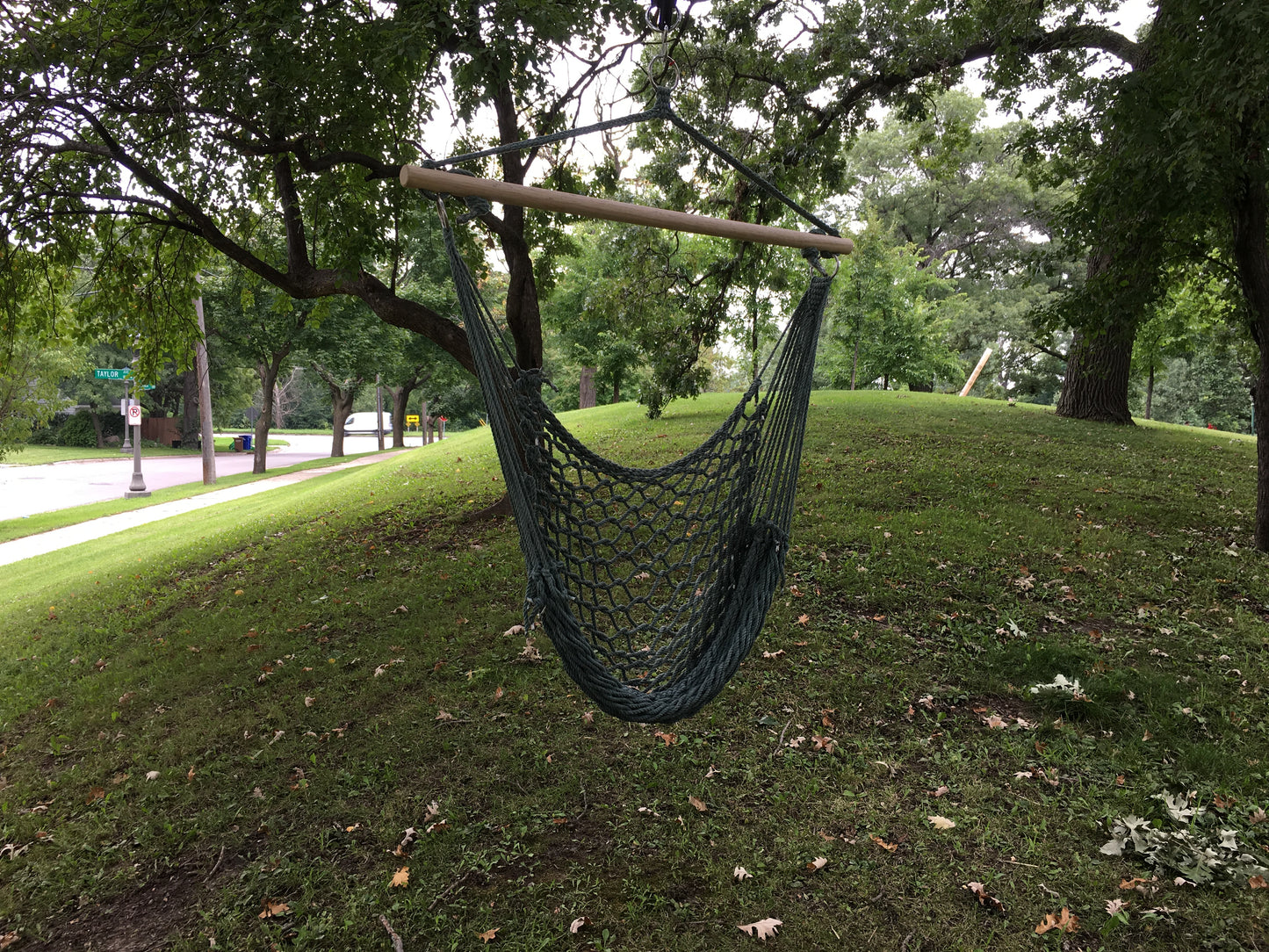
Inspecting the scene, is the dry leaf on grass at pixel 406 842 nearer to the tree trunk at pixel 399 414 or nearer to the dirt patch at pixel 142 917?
the dirt patch at pixel 142 917

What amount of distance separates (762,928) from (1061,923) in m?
0.86

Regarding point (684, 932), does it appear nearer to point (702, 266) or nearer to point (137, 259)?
point (137, 259)

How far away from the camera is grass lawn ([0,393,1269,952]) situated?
87.2 inches

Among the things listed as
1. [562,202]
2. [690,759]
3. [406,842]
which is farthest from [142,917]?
[562,202]

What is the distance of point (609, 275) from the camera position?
1205 centimetres

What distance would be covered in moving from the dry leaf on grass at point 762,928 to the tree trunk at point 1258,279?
4.28m

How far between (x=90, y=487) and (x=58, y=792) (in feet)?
44.9

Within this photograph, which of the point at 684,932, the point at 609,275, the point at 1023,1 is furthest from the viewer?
the point at 609,275

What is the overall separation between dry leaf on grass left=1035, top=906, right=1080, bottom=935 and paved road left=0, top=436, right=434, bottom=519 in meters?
13.3

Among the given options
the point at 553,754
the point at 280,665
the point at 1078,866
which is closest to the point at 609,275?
the point at 280,665

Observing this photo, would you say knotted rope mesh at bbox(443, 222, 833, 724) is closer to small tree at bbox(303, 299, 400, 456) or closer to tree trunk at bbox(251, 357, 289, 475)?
small tree at bbox(303, 299, 400, 456)

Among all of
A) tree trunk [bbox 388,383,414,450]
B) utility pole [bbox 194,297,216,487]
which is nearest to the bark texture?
utility pole [bbox 194,297,216,487]

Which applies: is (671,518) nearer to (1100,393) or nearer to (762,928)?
(762,928)

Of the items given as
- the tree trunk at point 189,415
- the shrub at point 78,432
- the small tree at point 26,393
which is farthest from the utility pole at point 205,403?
the shrub at point 78,432
